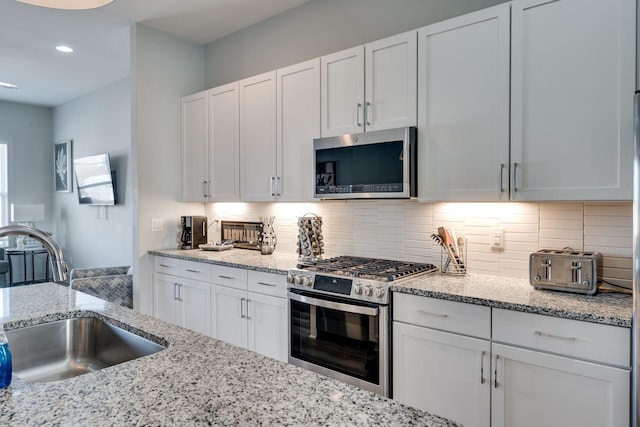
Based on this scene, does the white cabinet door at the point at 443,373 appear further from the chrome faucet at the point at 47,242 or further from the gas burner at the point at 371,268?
the chrome faucet at the point at 47,242

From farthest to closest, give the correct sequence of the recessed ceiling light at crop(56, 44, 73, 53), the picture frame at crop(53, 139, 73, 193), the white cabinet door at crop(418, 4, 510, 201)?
the picture frame at crop(53, 139, 73, 193) < the recessed ceiling light at crop(56, 44, 73, 53) < the white cabinet door at crop(418, 4, 510, 201)

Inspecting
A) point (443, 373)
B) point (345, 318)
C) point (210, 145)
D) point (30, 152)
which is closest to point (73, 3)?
point (345, 318)

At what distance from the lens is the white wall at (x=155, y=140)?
12.3 ft

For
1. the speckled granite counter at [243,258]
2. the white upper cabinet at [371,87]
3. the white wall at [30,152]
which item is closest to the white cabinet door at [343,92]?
the white upper cabinet at [371,87]

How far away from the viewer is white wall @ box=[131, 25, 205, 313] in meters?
3.76

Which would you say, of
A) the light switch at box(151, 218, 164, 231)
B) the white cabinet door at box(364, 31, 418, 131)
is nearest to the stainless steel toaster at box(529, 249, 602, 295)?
the white cabinet door at box(364, 31, 418, 131)

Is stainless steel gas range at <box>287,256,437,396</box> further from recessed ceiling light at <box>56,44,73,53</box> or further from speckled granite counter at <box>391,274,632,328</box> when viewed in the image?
recessed ceiling light at <box>56,44,73,53</box>

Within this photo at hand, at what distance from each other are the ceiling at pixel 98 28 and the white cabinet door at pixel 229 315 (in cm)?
231

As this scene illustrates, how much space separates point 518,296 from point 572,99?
947 mm

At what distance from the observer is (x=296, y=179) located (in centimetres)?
310

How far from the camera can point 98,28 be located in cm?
382

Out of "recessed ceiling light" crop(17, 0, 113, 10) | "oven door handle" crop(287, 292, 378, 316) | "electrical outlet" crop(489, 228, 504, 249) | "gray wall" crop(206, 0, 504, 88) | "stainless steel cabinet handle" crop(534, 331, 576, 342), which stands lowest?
"oven door handle" crop(287, 292, 378, 316)

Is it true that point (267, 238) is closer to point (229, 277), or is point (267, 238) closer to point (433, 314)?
point (229, 277)

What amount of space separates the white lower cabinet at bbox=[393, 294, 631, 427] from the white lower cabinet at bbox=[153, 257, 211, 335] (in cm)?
173
